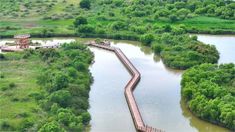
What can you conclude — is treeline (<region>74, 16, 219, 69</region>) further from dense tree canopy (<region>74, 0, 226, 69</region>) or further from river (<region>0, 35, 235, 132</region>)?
river (<region>0, 35, 235, 132</region>)

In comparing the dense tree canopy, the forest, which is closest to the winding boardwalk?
the forest

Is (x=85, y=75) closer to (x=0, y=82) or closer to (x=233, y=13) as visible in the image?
(x=0, y=82)

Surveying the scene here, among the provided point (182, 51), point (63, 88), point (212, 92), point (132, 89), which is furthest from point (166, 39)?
point (63, 88)

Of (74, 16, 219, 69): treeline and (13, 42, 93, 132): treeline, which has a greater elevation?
(13, 42, 93, 132): treeline

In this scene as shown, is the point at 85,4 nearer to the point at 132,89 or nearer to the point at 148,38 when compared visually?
the point at 148,38

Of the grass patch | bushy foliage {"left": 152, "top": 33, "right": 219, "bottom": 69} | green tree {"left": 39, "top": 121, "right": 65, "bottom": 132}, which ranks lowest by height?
bushy foliage {"left": 152, "top": 33, "right": 219, "bottom": 69}

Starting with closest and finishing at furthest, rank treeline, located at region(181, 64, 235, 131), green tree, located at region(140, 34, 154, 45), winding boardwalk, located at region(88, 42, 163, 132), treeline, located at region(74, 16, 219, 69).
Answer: treeline, located at region(181, 64, 235, 131) → winding boardwalk, located at region(88, 42, 163, 132) → treeline, located at region(74, 16, 219, 69) → green tree, located at region(140, 34, 154, 45)

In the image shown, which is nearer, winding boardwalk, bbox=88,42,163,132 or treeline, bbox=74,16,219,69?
winding boardwalk, bbox=88,42,163,132

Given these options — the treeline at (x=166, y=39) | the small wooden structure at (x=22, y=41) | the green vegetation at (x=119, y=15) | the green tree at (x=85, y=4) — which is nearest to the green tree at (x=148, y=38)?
the treeline at (x=166, y=39)
